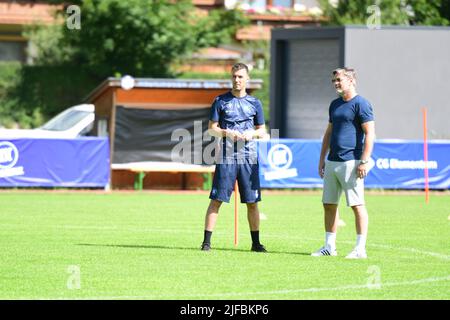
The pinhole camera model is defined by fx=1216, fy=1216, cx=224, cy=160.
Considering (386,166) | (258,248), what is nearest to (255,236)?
(258,248)

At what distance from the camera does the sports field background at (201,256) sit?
35.9 ft

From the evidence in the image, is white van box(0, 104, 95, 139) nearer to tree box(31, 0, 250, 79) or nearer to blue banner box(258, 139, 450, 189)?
blue banner box(258, 139, 450, 189)

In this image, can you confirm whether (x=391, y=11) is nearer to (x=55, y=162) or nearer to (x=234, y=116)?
(x=55, y=162)

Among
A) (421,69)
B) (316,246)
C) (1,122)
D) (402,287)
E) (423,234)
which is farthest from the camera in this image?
(1,122)

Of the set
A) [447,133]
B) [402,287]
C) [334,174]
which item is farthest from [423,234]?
[447,133]

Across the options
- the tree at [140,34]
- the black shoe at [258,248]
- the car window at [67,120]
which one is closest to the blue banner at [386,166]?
the car window at [67,120]

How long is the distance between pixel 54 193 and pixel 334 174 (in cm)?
1563

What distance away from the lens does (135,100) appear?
31.7m

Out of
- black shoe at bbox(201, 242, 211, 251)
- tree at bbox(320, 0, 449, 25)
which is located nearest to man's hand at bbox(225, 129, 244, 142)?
black shoe at bbox(201, 242, 211, 251)

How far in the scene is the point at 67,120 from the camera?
33594mm

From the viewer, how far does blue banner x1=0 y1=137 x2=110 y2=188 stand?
94.3 feet

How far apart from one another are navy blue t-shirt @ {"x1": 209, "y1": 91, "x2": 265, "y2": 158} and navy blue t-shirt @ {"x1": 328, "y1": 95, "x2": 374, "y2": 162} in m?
1.08
